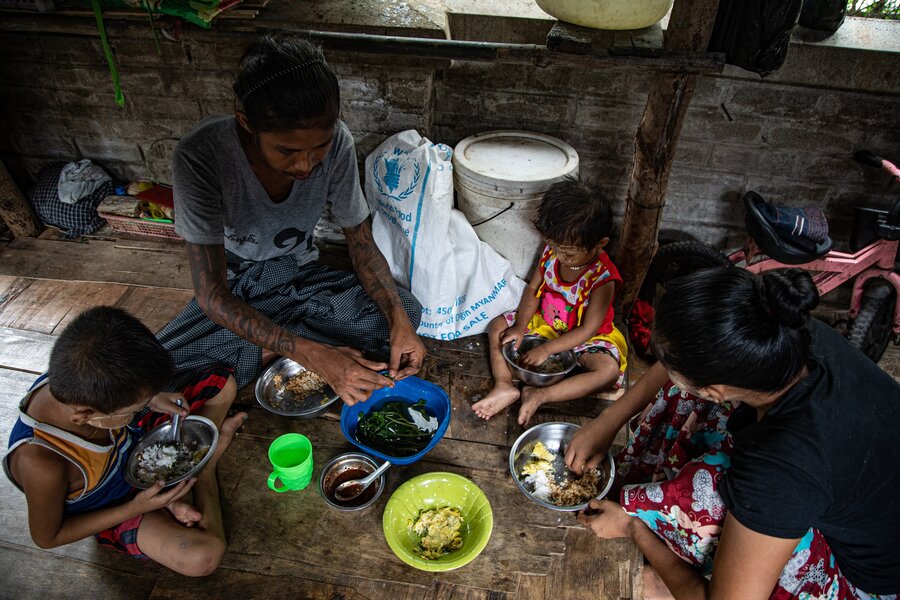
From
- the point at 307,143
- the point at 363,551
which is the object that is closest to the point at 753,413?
the point at 363,551

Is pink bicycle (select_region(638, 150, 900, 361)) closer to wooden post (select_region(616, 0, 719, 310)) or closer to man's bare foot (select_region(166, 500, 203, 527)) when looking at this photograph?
wooden post (select_region(616, 0, 719, 310))

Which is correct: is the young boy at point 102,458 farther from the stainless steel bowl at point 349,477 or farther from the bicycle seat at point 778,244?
the bicycle seat at point 778,244

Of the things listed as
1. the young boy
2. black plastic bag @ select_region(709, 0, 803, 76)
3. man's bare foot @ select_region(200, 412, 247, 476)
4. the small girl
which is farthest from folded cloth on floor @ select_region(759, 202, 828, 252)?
the young boy

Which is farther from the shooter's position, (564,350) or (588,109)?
(588,109)

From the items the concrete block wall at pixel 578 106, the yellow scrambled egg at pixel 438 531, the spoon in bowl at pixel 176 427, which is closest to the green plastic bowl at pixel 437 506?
the yellow scrambled egg at pixel 438 531

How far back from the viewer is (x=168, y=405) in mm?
1927

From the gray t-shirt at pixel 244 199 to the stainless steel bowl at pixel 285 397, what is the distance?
49 cm

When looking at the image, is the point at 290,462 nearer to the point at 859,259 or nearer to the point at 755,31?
the point at 755,31

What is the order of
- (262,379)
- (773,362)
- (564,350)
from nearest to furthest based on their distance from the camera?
1. (773,362)
2. (262,379)
3. (564,350)

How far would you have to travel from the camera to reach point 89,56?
2.91 m

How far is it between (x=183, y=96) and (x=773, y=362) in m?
3.01

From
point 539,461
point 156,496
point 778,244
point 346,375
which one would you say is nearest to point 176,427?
point 156,496

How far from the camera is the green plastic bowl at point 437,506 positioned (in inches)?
65.1

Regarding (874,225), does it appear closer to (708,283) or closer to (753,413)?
(753,413)
